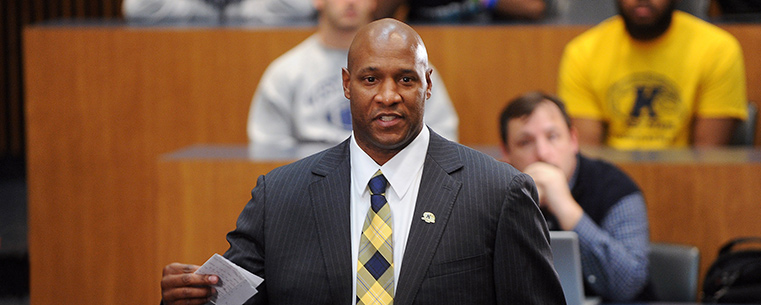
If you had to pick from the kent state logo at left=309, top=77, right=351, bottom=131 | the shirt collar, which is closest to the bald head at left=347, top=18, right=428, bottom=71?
the shirt collar

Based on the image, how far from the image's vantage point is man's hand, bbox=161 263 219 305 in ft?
4.77

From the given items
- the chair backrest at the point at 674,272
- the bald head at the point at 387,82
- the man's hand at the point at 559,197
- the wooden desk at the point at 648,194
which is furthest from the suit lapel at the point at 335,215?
the chair backrest at the point at 674,272

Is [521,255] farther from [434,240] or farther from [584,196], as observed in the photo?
[584,196]

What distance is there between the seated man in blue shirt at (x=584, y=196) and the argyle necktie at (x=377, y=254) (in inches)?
44.8

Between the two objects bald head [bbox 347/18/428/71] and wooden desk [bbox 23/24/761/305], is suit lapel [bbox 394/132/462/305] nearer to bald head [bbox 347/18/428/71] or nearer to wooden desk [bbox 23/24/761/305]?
bald head [bbox 347/18/428/71]

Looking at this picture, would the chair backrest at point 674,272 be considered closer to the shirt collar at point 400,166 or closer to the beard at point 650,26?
the beard at point 650,26

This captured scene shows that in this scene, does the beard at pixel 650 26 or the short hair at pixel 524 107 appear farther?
the beard at pixel 650 26

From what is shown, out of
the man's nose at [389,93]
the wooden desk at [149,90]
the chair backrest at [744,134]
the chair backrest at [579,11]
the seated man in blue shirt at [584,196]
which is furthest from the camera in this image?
the chair backrest at [579,11]

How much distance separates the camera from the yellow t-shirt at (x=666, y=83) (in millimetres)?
3537

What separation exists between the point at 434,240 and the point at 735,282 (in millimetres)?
1558

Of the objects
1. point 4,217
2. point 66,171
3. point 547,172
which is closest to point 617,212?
point 547,172

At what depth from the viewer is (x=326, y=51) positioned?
144 inches

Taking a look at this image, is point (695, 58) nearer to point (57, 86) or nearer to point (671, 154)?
point (671, 154)

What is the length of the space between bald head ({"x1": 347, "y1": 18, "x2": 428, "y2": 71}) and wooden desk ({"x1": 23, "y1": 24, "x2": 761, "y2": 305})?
2647 millimetres
